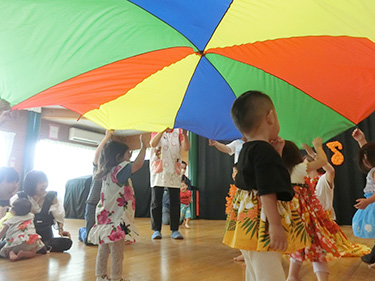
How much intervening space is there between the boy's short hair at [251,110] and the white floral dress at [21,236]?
206cm

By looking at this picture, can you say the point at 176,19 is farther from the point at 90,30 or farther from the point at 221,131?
the point at 221,131

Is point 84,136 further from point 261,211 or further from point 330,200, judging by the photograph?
point 261,211

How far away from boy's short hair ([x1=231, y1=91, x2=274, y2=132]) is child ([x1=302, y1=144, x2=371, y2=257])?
694mm

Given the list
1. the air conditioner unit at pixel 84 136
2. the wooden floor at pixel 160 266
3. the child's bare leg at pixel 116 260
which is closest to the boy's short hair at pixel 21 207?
the wooden floor at pixel 160 266

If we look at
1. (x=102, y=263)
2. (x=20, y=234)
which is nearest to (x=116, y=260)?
(x=102, y=263)

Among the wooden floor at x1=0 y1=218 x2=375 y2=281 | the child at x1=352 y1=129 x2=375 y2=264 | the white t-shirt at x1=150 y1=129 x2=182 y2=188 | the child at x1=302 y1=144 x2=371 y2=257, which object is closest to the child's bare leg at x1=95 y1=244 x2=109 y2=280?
the wooden floor at x1=0 y1=218 x2=375 y2=281

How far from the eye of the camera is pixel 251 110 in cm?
100

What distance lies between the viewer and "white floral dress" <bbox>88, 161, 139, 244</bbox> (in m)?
1.49

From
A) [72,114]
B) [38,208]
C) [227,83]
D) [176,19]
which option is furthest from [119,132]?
[176,19]

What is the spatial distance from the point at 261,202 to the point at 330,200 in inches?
80.1

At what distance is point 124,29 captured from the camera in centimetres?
159

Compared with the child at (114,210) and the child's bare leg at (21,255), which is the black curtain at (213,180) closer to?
the child's bare leg at (21,255)

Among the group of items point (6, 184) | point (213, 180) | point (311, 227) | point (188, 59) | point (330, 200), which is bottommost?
point (311, 227)

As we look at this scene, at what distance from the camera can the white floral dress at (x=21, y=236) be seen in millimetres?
2225
